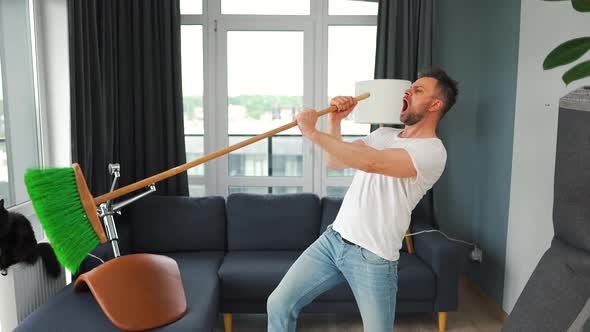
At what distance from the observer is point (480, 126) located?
10.8ft

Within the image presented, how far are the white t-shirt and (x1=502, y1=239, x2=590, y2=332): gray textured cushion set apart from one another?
53cm

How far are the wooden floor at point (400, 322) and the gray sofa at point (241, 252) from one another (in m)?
0.15

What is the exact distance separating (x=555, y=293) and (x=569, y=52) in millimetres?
947

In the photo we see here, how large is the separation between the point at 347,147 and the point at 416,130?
1.17 ft

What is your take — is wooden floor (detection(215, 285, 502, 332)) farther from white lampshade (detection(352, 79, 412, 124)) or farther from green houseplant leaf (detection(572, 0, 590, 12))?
green houseplant leaf (detection(572, 0, 590, 12))

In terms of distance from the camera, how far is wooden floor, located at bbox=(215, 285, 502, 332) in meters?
2.70

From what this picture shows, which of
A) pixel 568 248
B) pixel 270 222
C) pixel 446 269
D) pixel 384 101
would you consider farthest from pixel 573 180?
pixel 270 222

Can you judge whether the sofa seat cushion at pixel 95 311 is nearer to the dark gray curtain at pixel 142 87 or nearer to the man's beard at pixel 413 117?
the dark gray curtain at pixel 142 87

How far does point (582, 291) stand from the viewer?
1.59 meters

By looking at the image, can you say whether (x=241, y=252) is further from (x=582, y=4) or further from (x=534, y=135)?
(x=582, y=4)

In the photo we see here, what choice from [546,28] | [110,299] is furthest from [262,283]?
[546,28]

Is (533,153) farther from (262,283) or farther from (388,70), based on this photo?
(262,283)

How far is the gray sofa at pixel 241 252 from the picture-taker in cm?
231

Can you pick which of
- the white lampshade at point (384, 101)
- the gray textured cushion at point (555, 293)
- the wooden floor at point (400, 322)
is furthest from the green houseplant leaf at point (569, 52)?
the wooden floor at point (400, 322)
